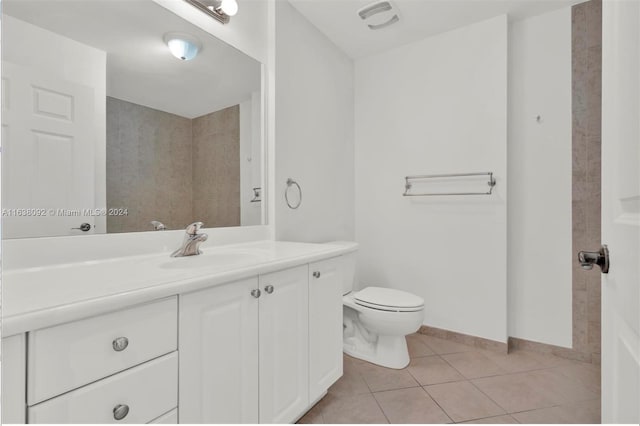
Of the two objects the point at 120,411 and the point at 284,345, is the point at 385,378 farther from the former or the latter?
the point at 120,411

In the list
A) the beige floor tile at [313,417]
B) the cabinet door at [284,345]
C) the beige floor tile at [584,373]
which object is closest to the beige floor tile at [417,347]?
the beige floor tile at [584,373]

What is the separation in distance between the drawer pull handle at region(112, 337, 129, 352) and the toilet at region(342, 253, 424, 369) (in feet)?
3.87

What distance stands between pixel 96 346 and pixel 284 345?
648 millimetres

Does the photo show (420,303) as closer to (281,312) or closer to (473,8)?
(281,312)

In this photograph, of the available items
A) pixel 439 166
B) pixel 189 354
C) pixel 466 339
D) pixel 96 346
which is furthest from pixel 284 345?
pixel 439 166

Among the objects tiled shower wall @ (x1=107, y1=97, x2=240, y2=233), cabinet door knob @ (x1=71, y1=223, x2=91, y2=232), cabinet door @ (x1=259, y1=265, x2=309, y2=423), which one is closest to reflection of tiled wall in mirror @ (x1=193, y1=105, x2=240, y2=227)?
tiled shower wall @ (x1=107, y1=97, x2=240, y2=233)

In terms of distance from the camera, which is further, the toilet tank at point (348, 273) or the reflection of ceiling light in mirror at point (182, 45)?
the toilet tank at point (348, 273)

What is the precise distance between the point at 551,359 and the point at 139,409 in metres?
2.37

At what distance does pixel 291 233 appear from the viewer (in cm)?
194

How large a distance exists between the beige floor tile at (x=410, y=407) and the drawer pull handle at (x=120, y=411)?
115 cm

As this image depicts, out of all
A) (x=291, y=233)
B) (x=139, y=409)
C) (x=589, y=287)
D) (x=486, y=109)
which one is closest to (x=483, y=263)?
(x=589, y=287)

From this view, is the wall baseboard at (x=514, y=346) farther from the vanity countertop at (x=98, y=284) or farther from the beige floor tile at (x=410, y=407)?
the vanity countertop at (x=98, y=284)

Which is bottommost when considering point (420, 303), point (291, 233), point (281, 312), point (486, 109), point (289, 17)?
point (420, 303)

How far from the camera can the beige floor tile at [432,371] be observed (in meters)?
1.69
